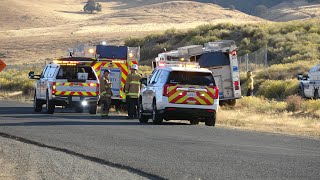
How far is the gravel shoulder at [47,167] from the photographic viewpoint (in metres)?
14.1

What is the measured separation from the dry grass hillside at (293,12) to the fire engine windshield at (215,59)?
114995 millimetres

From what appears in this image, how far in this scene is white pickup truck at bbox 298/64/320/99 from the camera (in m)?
38.5

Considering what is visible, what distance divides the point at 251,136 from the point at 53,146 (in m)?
5.94

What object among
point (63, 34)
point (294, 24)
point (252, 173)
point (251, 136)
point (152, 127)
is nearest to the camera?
point (252, 173)

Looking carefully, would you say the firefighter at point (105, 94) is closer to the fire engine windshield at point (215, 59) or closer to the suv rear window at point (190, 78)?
the suv rear window at point (190, 78)

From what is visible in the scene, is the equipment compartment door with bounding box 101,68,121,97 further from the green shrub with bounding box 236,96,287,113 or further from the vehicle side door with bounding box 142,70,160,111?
the vehicle side door with bounding box 142,70,160,111

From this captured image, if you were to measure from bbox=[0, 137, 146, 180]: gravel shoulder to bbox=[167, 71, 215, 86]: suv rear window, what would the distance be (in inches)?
351


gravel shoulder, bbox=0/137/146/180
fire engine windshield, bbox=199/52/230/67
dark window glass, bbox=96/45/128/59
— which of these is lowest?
gravel shoulder, bbox=0/137/146/180

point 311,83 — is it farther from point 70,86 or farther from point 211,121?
point 211,121

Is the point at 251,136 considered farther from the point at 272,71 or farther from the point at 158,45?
the point at 158,45

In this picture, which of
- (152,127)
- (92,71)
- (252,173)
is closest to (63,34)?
(92,71)

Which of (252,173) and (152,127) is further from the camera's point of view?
(152,127)

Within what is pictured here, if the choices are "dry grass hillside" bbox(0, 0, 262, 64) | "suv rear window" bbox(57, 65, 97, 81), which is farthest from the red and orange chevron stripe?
"dry grass hillside" bbox(0, 0, 262, 64)

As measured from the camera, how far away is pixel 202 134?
2309 centimetres
